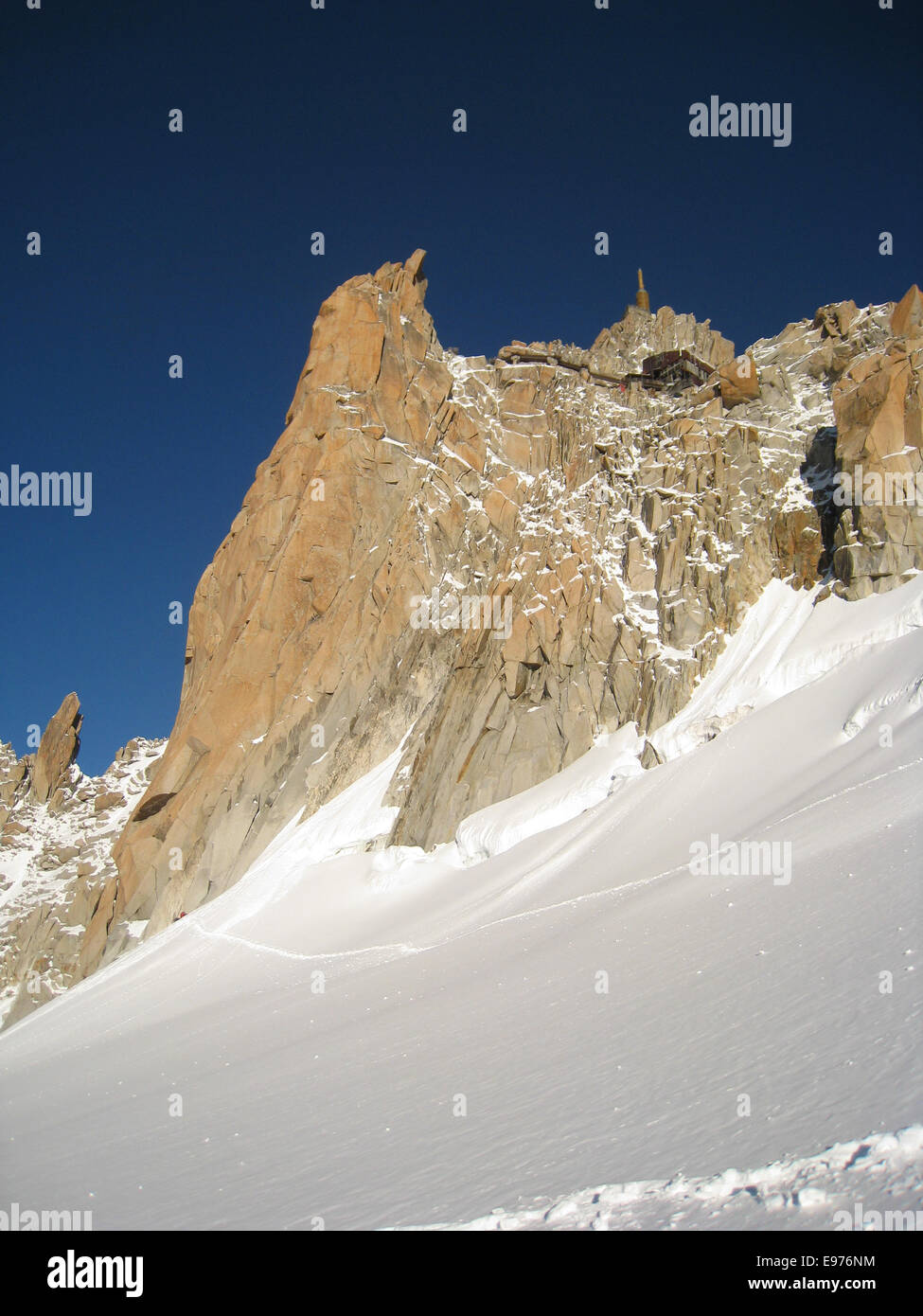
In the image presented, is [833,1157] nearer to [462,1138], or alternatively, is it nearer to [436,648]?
[462,1138]

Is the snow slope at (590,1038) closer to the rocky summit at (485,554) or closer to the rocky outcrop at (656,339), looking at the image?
the rocky summit at (485,554)

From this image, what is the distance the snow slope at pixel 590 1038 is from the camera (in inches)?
242

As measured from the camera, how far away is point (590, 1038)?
33.9ft

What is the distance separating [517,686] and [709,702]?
33.2 ft
